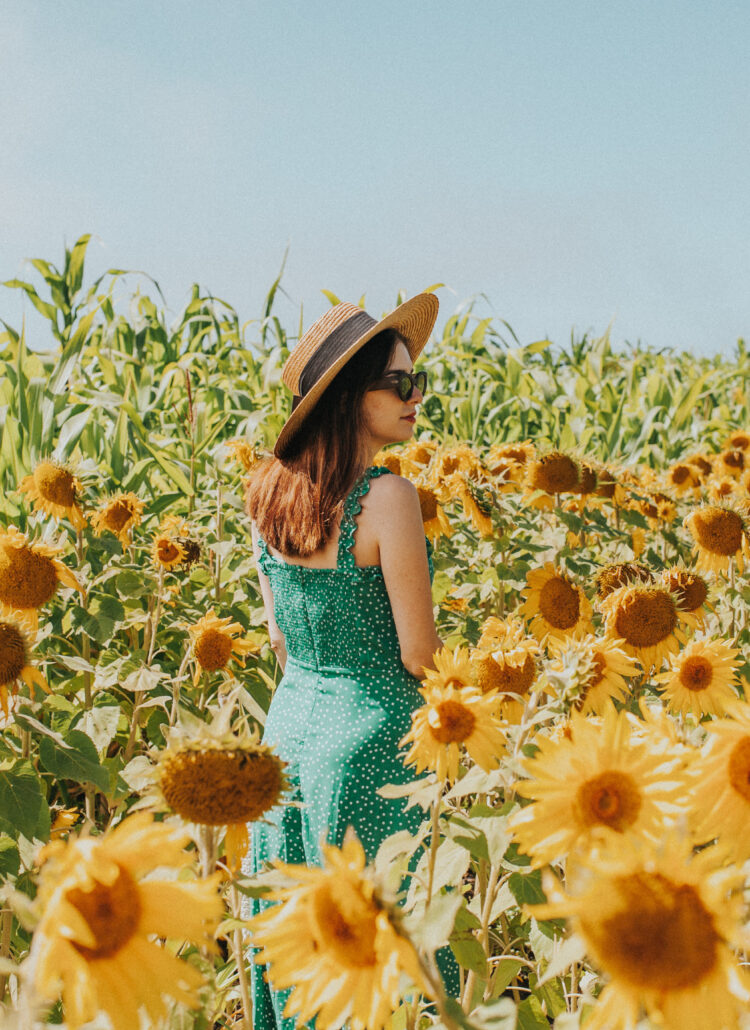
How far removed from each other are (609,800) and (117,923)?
0.43 meters

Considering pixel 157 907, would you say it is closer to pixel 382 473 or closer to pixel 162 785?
pixel 162 785

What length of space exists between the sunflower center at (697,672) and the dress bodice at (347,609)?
0.58m

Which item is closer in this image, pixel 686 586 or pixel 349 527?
pixel 349 527

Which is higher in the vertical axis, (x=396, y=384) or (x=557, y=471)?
(x=396, y=384)

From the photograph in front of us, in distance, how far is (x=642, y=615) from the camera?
2016 mm

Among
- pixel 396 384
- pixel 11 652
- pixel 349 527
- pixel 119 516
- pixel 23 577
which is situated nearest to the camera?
pixel 11 652

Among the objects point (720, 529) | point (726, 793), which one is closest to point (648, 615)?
point (720, 529)

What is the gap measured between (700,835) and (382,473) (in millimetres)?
1327

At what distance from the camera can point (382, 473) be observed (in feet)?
6.71

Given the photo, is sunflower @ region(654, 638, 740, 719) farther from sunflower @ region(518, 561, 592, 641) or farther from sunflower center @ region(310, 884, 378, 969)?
sunflower center @ region(310, 884, 378, 969)

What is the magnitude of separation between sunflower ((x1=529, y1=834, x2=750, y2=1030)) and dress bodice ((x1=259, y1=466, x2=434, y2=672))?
1395 mm

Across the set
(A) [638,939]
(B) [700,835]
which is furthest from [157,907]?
(B) [700,835]

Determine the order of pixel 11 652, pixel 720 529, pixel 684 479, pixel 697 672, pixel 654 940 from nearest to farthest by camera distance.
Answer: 1. pixel 654 940
2. pixel 11 652
3. pixel 697 672
4. pixel 720 529
5. pixel 684 479

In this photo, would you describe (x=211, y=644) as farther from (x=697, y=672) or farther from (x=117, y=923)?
(x=117, y=923)
